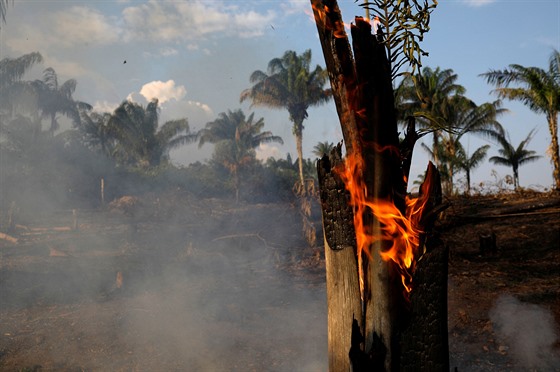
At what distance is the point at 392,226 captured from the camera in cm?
273

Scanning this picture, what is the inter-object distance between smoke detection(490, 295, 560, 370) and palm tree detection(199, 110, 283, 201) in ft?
94.7

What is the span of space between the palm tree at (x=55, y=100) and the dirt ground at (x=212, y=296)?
44.6ft

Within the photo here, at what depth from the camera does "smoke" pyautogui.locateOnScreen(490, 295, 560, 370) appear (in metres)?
6.36

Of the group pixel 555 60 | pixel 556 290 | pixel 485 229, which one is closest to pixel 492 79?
pixel 555 60

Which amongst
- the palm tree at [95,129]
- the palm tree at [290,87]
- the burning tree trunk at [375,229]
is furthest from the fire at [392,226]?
the palm tree at [95,129]

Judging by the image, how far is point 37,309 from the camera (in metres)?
9.49

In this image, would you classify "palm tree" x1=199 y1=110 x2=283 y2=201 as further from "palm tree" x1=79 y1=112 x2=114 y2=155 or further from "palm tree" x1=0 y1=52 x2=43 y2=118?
"palm tree" x1=0 y1=52 x2=43 y2=118

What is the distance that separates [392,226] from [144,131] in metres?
33.6

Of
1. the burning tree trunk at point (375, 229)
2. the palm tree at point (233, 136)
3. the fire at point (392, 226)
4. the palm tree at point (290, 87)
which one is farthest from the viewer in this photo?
the palm tree at point (233, 136)

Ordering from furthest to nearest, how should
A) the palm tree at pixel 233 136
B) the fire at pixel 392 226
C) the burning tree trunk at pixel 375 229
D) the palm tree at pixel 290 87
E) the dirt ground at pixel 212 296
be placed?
the palm tree at pixel 233 136
the palm tree at pixel 290 87
the dirt ground at pixel 212 296
the fire at pixel 392 226
the burning tree trunk at pixel 375 229

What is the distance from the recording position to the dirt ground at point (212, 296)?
6918 mm

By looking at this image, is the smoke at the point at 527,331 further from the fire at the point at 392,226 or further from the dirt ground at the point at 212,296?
the fire at the point at 392,226

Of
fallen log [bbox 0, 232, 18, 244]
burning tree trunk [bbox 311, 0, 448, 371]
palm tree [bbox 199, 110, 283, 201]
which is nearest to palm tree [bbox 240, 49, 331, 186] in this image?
palm tree [bbox 199, 110, 283, 201]

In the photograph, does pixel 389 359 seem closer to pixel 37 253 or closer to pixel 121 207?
pixel 37 253
